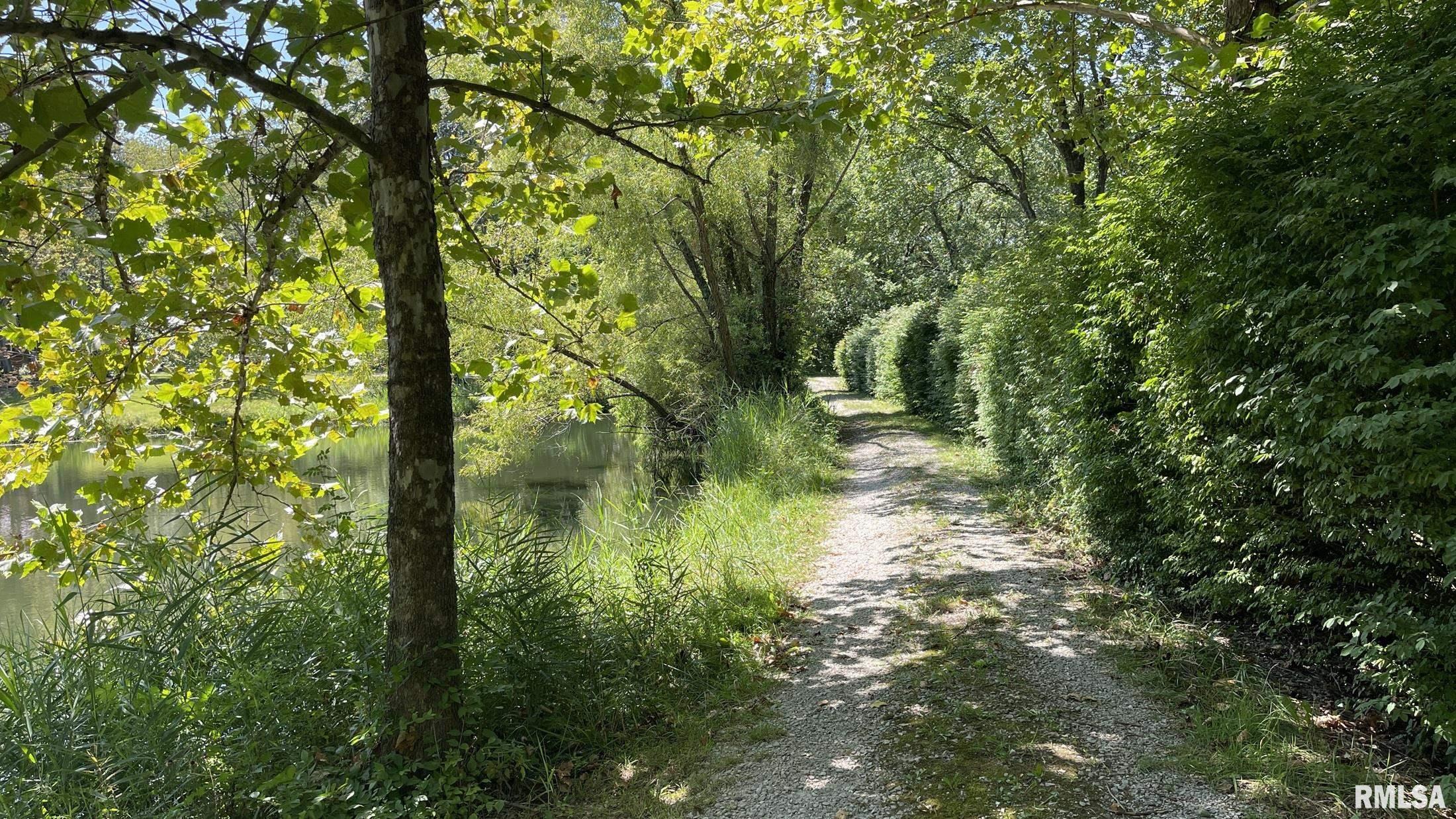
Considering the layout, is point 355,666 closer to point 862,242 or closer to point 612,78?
point 612,78

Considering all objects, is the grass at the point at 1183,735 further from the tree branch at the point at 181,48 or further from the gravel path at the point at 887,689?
the tree branch at the point at 181,48

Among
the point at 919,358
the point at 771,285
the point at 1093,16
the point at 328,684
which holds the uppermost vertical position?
the point at 1093,16

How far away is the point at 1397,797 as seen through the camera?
9.85ft

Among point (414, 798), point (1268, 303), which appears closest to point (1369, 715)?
point (1268, 303)

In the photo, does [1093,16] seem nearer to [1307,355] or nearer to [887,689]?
[1307,355]

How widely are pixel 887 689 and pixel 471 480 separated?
11.4 m

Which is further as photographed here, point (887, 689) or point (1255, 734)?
point (887, 689)

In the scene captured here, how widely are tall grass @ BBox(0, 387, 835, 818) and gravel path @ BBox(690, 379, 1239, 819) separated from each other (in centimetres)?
66

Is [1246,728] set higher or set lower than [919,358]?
lower

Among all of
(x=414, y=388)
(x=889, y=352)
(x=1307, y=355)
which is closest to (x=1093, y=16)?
(x=1307, y=355)

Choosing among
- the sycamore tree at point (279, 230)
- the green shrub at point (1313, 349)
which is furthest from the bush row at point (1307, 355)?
the sycamore tree at point (279, 230)

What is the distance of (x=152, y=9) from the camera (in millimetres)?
2551

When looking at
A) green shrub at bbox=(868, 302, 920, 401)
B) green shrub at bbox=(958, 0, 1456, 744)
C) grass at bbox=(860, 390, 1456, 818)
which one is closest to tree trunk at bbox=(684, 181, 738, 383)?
green shrub at bbox=(868, 302, 920, 401)

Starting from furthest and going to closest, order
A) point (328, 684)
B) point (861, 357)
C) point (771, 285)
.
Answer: point (861, 357) → point (771, 285) → point (328, 684)
